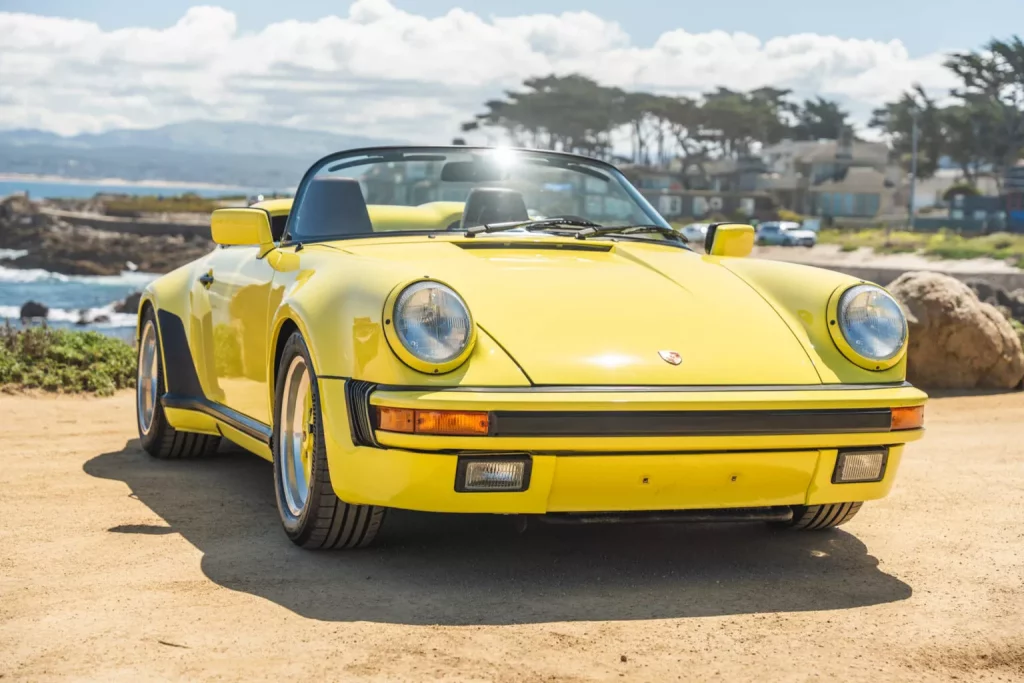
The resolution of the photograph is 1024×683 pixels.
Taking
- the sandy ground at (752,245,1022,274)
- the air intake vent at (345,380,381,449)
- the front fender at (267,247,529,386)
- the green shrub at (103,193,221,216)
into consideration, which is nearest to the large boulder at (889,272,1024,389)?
the front fender at (267,247,529,386)

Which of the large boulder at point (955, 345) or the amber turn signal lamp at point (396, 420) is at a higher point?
the amber turn signal lamp at point (396, 420)

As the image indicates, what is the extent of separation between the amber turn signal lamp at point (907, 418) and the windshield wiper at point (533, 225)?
151cm

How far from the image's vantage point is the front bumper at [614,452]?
3852 mm

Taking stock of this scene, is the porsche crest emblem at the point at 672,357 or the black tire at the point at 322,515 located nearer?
the porsche crest emblem at the point at 672,357

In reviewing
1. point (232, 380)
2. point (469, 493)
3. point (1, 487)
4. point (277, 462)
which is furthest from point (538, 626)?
point (1, 487)

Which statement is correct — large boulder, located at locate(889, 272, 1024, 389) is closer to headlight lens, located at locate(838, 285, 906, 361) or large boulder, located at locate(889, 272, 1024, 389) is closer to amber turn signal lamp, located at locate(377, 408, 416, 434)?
headlight lens, located at locate(838, 285, 906, 361)

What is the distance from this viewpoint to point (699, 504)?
161 inches

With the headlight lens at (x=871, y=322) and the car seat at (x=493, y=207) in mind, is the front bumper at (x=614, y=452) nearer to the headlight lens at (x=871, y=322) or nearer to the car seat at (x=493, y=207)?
the headlight lens at (x=871, y=322)

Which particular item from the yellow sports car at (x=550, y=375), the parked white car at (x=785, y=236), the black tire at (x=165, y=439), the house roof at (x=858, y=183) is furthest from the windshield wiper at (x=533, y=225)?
the house roof at (x=858, y=183)

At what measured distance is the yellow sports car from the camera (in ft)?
12.8

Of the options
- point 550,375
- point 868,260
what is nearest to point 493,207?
point 550,375

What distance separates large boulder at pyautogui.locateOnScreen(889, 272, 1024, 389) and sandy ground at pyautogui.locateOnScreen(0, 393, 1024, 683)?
4635 mm

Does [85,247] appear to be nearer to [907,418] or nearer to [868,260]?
[868,260]

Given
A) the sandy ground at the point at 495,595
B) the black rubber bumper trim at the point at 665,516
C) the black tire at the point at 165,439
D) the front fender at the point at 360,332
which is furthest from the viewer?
the black tire at the point at 165,439
